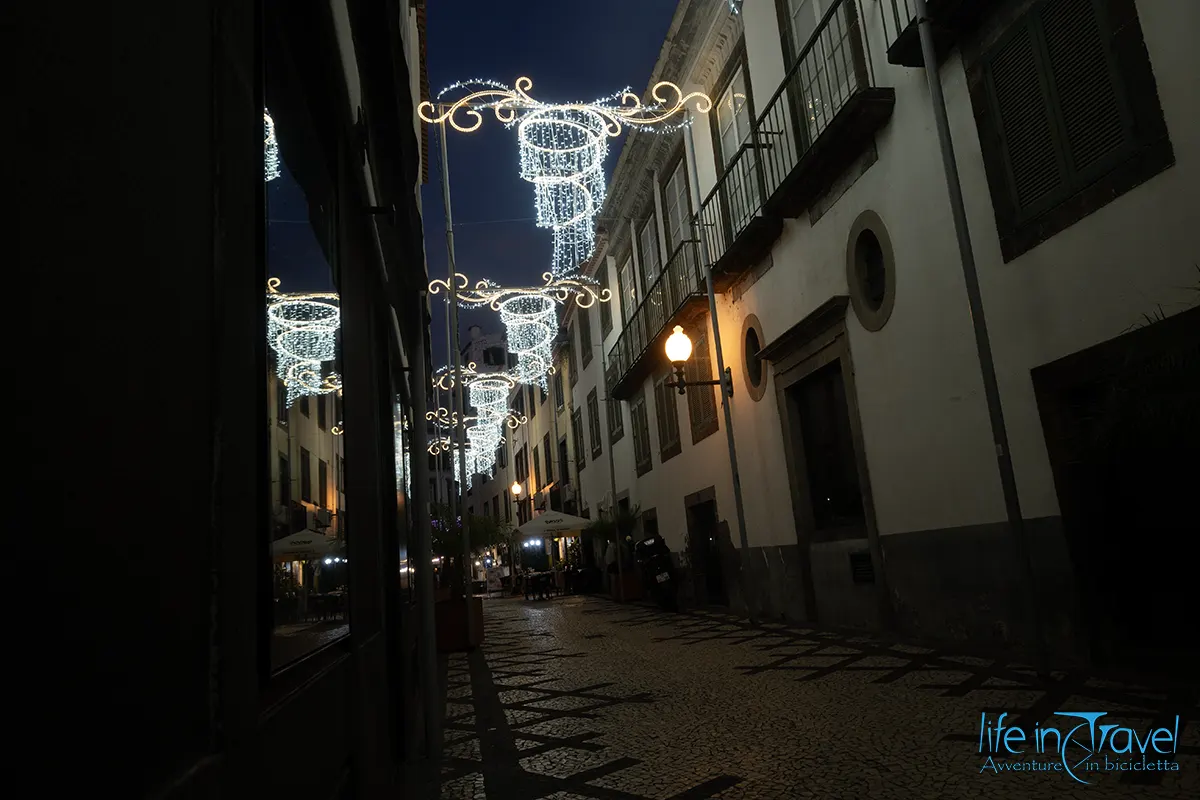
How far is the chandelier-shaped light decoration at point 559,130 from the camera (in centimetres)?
859

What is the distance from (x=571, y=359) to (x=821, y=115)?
19013 millimetres

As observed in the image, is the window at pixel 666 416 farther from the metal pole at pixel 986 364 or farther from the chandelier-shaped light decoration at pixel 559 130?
the metal pole at pixel 986 364

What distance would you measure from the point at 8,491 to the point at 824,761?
3.78m

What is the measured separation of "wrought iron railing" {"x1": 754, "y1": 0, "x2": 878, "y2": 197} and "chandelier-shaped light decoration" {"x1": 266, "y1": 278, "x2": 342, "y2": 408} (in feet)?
21.7

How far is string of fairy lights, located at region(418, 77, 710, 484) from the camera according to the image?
8.63 metres

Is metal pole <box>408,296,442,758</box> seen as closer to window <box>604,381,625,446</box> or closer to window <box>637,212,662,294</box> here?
window <box>637,212,662,294</box>

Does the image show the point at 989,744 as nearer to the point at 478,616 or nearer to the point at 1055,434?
the point at 1055,434

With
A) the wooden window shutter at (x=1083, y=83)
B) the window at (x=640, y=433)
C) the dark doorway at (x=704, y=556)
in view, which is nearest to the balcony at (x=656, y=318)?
the window at (x=640, y=433)

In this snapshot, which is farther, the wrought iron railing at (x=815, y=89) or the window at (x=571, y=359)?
the window at (x=571, y=359)

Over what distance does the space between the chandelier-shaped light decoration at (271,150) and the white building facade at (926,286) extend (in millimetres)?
4021

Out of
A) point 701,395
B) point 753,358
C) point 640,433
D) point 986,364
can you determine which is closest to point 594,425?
point 640,433

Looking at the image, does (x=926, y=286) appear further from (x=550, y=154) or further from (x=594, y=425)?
(x=594, y=425)

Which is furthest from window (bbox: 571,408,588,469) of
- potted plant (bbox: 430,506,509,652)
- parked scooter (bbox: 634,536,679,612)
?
potted plant (bbox: 430,506,509,652)

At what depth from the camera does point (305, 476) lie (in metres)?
1.90
